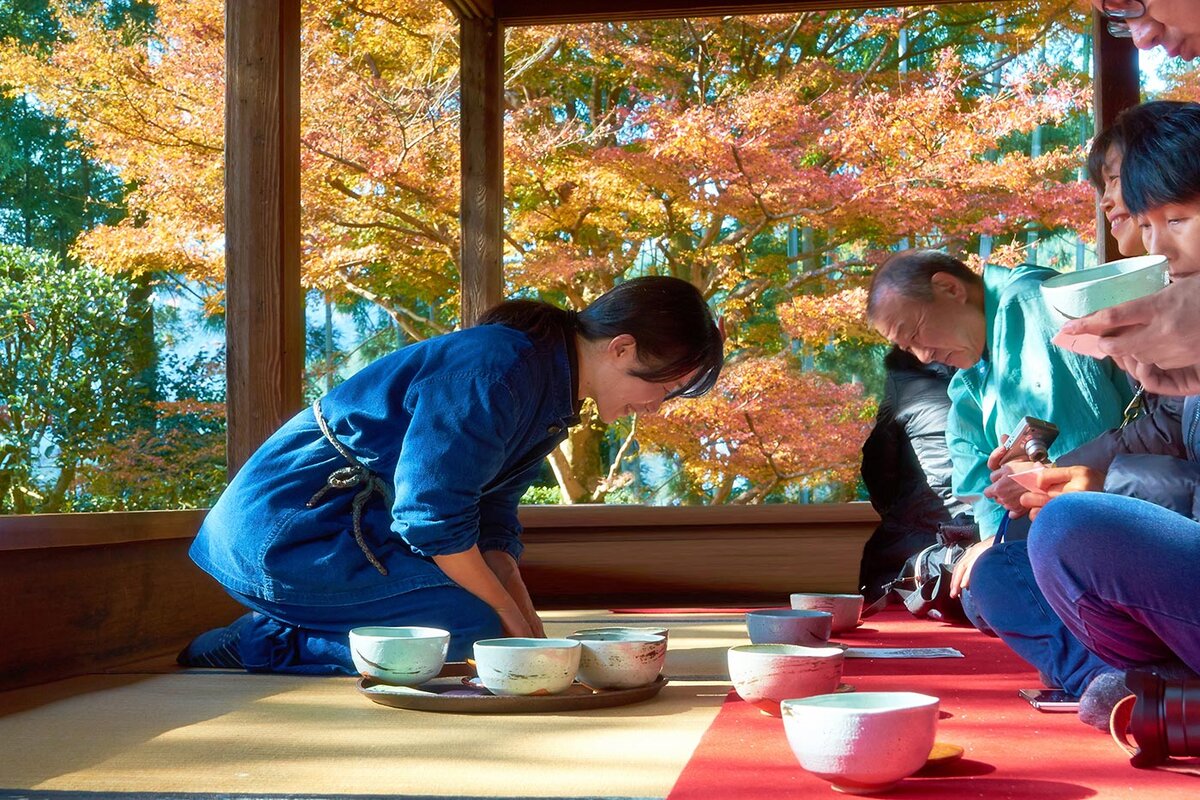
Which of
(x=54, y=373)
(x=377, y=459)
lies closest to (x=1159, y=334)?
(x=377, y=459)

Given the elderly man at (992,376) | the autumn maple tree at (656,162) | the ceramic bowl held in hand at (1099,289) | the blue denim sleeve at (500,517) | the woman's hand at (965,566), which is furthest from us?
the autumn maple tree at (656,162)

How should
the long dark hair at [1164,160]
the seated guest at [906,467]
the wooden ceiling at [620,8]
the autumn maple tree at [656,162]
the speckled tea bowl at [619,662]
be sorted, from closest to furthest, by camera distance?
the long dark hair at [1164,160] < the speckled tea bowl at [619,662] < the seated guest at [906,467] < the wooden ceiling at [620,8] < the autumn maple tree at [656,162]

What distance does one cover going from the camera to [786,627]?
2338mm

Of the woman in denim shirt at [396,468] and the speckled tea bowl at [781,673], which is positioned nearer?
the speckled tea bowl at [781,673]

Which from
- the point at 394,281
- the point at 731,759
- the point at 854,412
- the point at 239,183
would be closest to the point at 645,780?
the point at 731,759

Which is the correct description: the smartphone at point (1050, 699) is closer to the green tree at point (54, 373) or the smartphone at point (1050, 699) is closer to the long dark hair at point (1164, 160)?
the long dark hair at point (1164, 160)

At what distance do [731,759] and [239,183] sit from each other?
7.69 ft

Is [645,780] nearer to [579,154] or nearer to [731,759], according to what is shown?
[731,759]

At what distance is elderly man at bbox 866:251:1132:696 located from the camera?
216 cm

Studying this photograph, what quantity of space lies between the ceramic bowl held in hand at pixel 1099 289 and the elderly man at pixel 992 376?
2.43ft

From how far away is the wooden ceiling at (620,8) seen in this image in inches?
183

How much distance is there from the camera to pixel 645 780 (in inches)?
58.1

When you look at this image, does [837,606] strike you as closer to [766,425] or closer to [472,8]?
[472,8]

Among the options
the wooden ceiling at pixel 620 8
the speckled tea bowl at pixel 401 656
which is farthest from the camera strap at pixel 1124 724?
the wooden ceiling at pixel 620 8
